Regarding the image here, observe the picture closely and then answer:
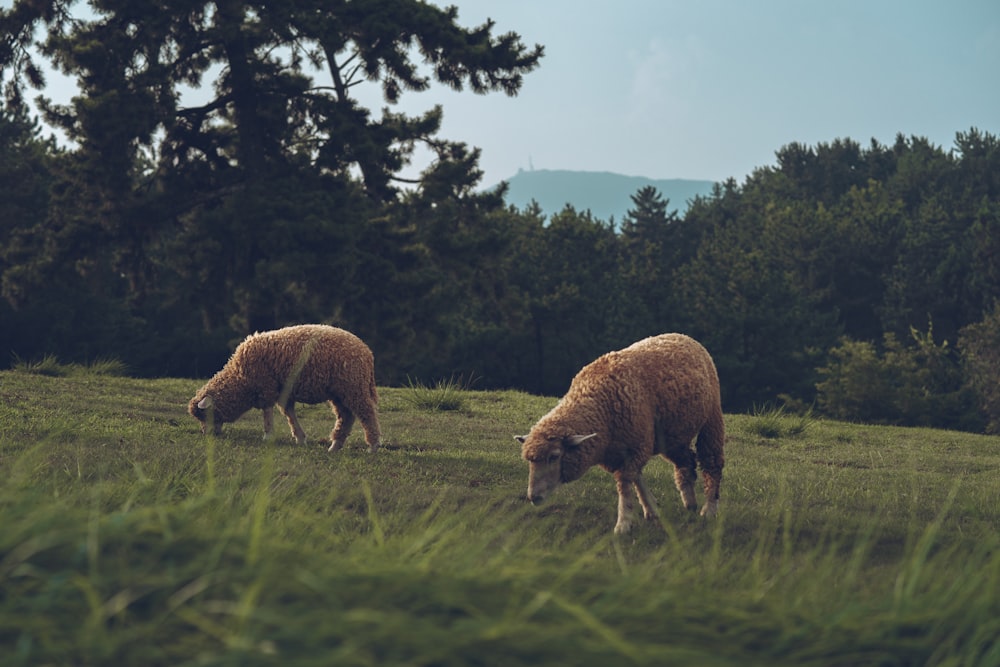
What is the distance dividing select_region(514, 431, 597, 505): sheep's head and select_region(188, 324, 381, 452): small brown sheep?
13.4 ft

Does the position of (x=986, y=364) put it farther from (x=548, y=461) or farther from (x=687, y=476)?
Answer: (x=548, y=461)

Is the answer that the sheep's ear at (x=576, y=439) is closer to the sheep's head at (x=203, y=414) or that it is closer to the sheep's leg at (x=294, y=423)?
the sheep's leg at (x=294, y=423)

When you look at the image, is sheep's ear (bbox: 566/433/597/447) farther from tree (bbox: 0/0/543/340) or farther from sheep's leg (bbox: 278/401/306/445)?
tree (bbox: 0/0/543/340)

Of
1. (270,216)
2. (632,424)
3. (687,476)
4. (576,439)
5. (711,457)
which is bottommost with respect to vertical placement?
(687,476)

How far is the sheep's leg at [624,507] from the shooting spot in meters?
8.19

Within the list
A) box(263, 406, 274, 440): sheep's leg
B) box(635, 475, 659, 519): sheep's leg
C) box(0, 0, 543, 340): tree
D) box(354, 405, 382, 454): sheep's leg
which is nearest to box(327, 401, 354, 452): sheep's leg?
box(354, 405, 382, 454): sheep's leg

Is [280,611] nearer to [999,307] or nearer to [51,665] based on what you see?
[51,665]

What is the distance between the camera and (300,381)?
11.6 m

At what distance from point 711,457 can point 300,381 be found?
5.20 metres

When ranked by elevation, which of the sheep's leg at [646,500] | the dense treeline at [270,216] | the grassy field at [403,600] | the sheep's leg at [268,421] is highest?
the dense treeline at [270,216]

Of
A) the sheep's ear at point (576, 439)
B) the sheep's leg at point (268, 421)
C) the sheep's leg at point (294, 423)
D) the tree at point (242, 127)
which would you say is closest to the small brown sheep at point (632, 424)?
the sheep's ear at point (576, 439)

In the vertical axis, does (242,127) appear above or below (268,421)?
above

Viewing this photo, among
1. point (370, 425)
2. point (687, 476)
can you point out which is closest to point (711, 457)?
point (687, 476)

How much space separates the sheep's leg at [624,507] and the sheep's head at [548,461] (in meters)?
0.45
